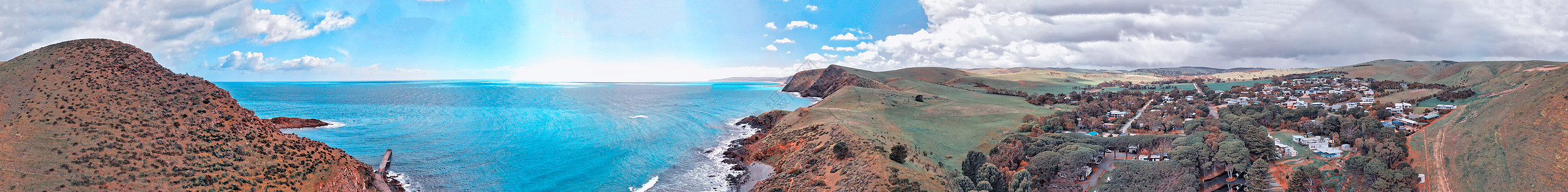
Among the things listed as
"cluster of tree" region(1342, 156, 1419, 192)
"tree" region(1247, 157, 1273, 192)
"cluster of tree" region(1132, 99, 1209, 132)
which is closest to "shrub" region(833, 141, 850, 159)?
"tree" region(1247, 157, 1273, 192)

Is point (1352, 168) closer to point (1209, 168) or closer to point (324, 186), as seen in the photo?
point (1209, 168)

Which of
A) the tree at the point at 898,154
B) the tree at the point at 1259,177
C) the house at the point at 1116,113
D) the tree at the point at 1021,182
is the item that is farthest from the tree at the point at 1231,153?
the house at the point at 1116,113

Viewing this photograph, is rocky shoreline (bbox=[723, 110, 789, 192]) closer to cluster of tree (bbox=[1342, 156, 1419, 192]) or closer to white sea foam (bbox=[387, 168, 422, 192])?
white sea foam (bbox=[387, 168, 422, 192])

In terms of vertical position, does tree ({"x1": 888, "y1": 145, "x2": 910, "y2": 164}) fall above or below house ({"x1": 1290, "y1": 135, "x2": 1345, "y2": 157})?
above

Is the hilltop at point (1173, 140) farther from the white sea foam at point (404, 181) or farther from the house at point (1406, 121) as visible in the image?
the white sea foam at point (404, 181)

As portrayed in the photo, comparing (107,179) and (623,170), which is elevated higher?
(107,179)

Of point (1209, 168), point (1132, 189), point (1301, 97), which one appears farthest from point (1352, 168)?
point (1301, 97)
